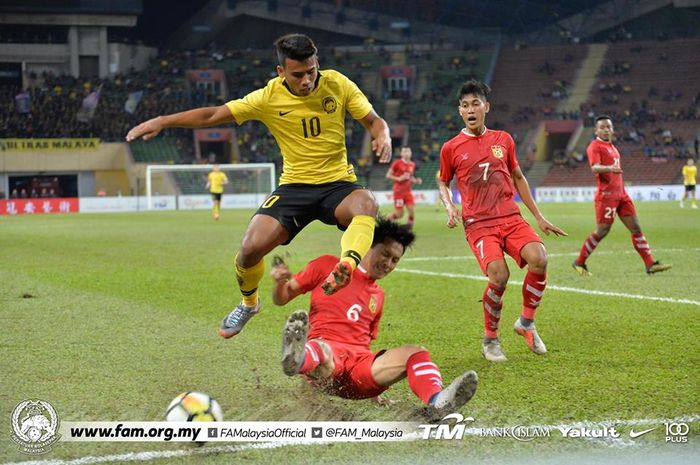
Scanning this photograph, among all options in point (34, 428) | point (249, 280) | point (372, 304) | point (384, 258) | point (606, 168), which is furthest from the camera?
A: point (606, 168)

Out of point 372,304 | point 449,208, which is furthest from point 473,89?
point 372,304

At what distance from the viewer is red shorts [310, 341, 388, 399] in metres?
5.08

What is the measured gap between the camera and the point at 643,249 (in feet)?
41.5

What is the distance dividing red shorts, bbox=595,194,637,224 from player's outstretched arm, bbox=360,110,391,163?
21.9 feet

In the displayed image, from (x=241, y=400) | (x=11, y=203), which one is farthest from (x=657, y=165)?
(x=241, y=400)

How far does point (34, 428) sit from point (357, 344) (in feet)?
6.17

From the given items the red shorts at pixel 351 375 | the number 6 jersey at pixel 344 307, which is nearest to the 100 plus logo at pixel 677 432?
the red shorts at pixel 351 375

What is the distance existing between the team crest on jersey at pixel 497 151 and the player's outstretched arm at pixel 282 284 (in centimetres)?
262

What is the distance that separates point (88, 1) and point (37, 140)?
12.2 meters

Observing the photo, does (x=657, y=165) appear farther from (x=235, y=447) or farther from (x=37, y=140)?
(x=235, y=447)

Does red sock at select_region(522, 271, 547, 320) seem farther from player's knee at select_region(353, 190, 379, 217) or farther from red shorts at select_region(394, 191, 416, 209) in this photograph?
red shorts at select_region(394, 191, 416, 209)

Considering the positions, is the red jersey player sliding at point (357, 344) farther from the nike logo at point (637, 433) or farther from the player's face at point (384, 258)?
the nike logo at point (637, 433)

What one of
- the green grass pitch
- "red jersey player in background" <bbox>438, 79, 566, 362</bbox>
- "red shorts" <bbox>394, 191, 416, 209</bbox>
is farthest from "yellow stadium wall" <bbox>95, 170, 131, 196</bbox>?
"red jersey player in background" <bbox>438, 79, 566, 362</bbox>

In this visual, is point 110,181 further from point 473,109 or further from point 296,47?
point 296,47
